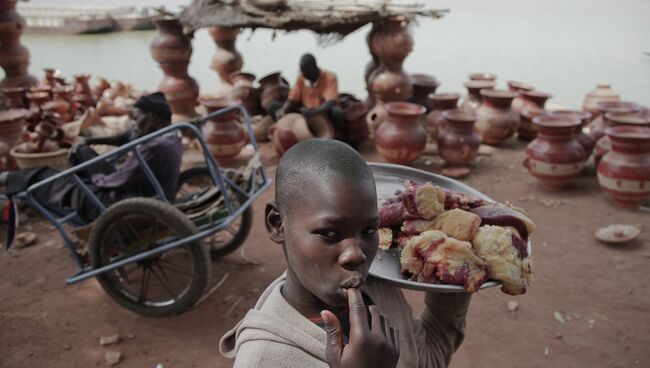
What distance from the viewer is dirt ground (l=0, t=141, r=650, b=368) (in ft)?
10.1

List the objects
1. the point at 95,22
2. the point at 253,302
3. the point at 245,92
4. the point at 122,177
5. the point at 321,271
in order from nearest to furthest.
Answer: the point at 321,271 → the point at 122,177 → the point at 253,302 → the point at 245,92 → the point at 95,22

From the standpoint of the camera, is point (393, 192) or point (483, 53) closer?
point (393, 192)

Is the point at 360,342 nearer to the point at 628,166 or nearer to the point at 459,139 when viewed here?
the point at 628,166

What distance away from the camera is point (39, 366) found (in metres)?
3.07

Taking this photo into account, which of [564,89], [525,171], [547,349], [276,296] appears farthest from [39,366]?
[564,89]

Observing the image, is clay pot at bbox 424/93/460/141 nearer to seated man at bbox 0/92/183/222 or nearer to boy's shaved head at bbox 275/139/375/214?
seated man at bbox 0/92/183/222

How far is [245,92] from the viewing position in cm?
781

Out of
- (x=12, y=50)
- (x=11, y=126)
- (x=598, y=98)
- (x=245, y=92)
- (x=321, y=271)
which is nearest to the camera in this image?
(x=321, y=271)

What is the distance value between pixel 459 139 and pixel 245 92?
346 centimetres

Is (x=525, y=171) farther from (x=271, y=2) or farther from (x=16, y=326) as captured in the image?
(x=16, y=326)

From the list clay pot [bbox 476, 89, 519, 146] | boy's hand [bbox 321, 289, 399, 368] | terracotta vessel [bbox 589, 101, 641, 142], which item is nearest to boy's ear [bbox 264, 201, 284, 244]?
boy's hand [bbox 321, 289, 399, 368]

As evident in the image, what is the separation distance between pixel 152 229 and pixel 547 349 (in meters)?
2.61

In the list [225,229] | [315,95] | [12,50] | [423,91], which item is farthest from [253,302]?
[12,50]

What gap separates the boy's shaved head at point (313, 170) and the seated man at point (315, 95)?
554cm
